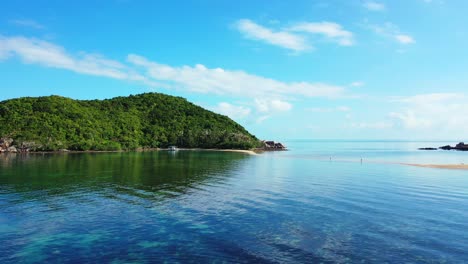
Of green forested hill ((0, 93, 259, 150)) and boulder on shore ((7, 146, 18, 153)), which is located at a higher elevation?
green forested hill ((0, 93, 259, 150))

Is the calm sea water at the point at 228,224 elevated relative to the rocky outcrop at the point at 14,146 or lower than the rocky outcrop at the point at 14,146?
lower

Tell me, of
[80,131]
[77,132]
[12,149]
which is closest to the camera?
[12,149]

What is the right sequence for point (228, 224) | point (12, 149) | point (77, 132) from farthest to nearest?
point (77, 132) → point (12, 149) → point (228, 224)

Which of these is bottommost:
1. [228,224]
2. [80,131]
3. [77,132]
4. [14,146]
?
[228,224]

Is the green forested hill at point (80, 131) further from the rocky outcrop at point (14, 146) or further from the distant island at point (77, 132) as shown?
the rocky outcrop at point (14, 146)

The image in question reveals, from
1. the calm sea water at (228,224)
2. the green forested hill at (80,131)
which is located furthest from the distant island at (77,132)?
the calm sea water at (228,224)

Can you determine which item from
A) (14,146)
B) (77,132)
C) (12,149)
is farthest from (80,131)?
(12,149)

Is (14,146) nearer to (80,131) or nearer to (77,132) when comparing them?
(77,132)

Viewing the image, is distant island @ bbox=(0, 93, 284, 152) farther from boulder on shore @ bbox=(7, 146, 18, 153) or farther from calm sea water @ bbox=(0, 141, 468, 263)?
calm sea water @ bbox=(0, 141, 468, 263)

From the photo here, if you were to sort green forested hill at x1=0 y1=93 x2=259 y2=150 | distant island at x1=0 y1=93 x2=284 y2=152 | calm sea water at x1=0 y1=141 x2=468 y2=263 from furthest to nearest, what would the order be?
green forested hill at x1=0 y1=93 x2=259 y2=150, distant island at x1=0 y1=93 x2=284 y2=152, calm sea water at x1=0 y1=141 x2=468 y2=263

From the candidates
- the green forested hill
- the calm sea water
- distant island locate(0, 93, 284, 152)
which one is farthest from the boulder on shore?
the calm sea water

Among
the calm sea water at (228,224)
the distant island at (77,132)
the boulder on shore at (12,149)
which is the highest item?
the distant island at (77,132)

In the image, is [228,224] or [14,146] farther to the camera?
[14,146]

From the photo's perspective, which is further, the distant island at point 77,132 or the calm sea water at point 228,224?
the distant island at point 77,132
